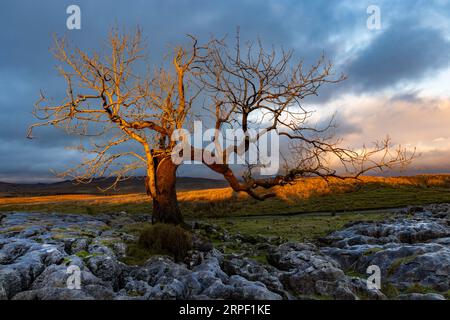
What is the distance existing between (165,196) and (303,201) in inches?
1750

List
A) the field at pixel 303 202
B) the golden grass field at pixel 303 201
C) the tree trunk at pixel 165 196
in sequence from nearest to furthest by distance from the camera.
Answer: the tree trunk at pixel 165 196 < the field at pixel 303 202 < the golden grass field at pixel 303 201

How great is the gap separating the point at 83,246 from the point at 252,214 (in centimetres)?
4156

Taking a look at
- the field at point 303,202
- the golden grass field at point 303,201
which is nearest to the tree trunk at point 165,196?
the field at point 303,202

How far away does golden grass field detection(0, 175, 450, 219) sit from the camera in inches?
2216

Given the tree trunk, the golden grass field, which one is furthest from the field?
the tree trunk

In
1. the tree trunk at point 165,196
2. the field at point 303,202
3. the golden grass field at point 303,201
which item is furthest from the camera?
the golden grass field at point 303,201

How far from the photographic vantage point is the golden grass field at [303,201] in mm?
56291

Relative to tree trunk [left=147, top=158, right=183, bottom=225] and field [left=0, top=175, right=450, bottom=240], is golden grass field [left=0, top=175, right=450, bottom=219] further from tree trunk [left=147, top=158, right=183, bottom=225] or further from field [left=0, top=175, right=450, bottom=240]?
tree trunk [left=147, top=158, right=183, bottom=225]

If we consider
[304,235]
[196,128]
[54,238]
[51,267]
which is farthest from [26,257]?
[304,235]

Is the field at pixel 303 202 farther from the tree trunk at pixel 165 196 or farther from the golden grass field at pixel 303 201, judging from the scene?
the tree trunk at pixel 165 196

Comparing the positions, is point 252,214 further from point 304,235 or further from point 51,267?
point 51,267

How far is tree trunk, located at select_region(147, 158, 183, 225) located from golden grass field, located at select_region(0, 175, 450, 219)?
28.3m

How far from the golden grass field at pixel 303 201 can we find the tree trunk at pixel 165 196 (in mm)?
28276

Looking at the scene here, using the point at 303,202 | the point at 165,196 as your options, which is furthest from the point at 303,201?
the point at 165,196
